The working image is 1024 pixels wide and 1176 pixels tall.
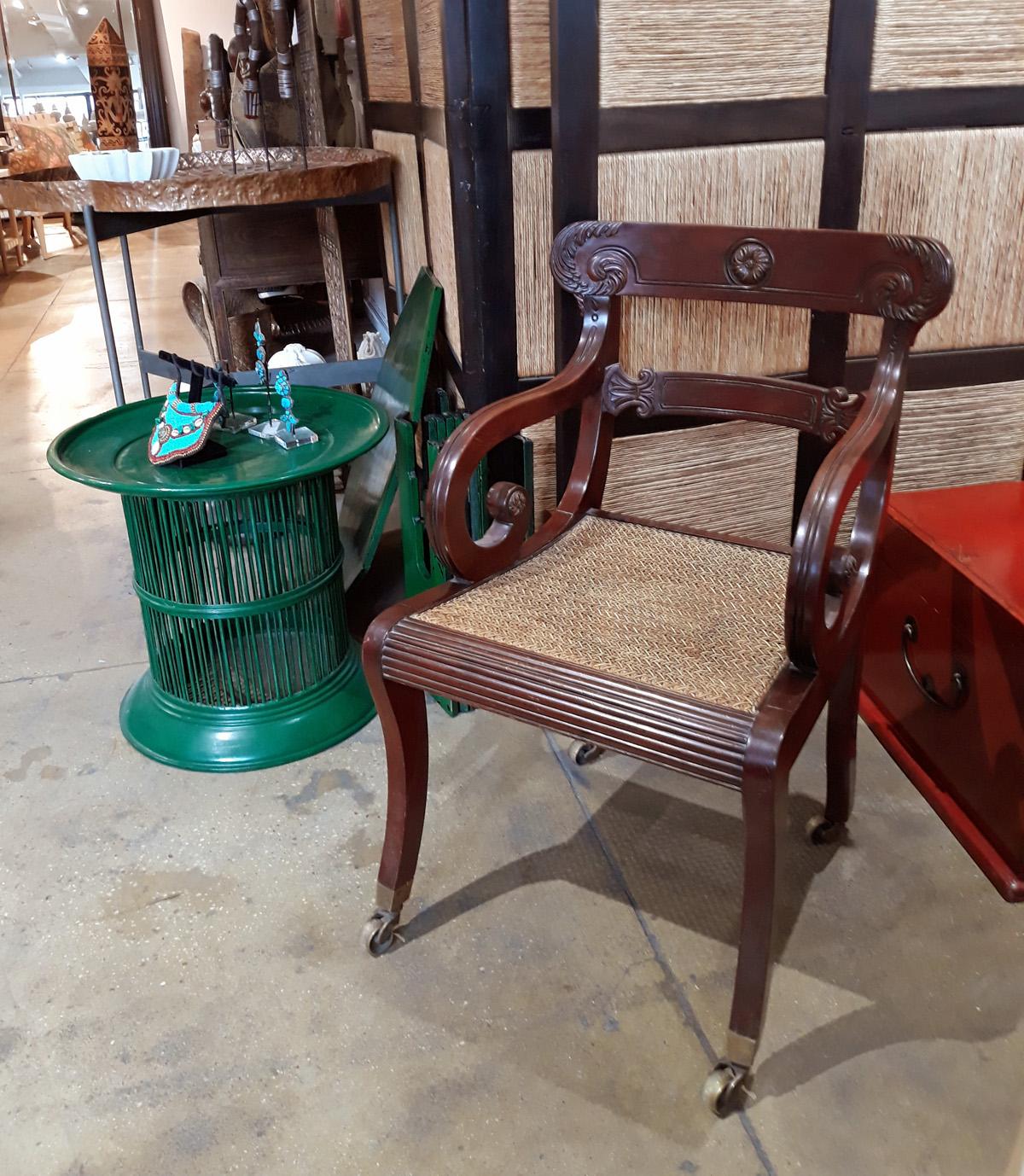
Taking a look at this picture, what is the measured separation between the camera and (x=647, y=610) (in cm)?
137

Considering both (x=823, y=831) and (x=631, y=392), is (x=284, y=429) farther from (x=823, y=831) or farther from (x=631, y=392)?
(x=823, y=831)

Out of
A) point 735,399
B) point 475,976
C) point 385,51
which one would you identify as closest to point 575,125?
point 735,399

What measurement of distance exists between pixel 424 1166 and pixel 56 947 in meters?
0.66

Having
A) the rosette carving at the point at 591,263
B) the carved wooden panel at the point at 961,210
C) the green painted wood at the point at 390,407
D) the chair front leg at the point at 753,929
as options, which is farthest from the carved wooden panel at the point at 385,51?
the chair front leg at the point at 753,929

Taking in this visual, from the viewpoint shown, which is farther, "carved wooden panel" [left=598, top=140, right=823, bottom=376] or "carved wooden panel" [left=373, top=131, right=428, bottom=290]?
"carved wooden panel" [left=373, top=131, right=428, bottom=290]

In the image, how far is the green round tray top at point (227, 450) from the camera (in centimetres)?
171

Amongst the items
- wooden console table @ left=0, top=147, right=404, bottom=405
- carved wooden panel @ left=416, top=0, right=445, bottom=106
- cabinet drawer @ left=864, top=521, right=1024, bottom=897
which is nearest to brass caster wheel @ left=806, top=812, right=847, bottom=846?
cabinet drawer @ left=864, top=521, right=1024, bottom=897

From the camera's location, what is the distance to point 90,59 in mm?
2578

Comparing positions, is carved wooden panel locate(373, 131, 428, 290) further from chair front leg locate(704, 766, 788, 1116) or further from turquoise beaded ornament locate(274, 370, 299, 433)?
chair front leg locate(704, 766, 788, 1116)

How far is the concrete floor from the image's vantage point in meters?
1.25

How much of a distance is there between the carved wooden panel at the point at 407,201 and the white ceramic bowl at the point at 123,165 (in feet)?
1.68

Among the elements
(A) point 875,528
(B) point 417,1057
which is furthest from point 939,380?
(B) point 417,1057

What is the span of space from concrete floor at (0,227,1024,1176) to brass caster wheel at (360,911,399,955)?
0.07 feet

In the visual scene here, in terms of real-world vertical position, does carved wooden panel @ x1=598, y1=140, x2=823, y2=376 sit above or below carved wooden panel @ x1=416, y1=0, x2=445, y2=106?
below
